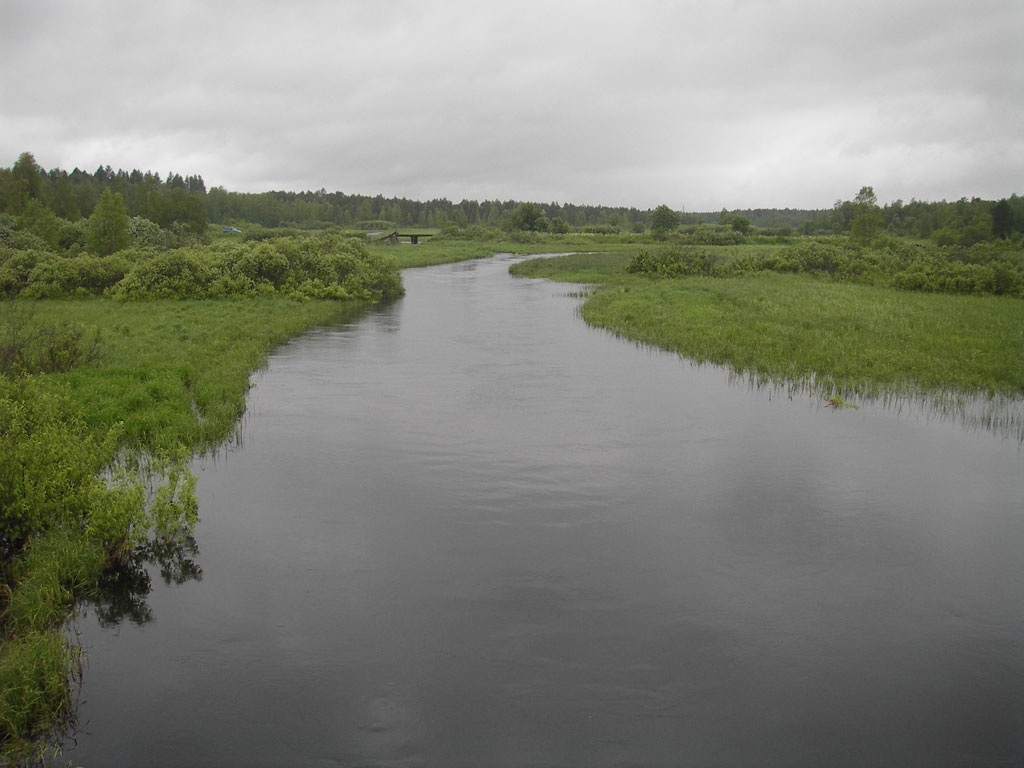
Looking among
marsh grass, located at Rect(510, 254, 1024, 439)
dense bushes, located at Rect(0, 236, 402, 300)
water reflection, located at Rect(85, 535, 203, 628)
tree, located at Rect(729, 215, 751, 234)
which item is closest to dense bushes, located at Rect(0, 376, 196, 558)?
water reflection, located at Rect(85, 535, 203, 628)

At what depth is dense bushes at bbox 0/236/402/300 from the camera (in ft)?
131

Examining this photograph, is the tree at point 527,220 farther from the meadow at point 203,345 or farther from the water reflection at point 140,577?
the water reflection at point 140,577

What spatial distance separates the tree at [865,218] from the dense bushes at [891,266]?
351 inches

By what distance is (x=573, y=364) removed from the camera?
26.3 metres

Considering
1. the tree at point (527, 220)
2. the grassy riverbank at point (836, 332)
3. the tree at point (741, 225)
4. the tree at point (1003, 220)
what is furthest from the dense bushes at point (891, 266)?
the tree at point (527, 220)

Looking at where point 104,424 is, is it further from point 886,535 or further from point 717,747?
point 886,535

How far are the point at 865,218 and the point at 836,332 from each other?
6104cm

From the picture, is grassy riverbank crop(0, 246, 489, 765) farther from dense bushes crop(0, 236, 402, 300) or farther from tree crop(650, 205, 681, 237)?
tree crop(650, 205, 681, 237)

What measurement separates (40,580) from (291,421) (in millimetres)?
8980

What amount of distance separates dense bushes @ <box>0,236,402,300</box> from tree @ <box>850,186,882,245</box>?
58.1m

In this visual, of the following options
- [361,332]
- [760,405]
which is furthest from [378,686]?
[361,332]

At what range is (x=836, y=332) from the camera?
29672 mm

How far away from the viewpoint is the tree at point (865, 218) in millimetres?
81125

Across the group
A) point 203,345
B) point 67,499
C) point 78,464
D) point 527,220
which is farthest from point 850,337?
point 527,220
